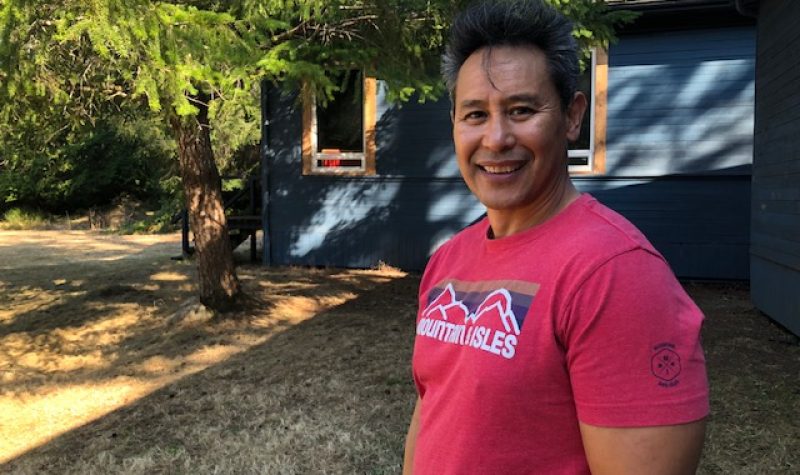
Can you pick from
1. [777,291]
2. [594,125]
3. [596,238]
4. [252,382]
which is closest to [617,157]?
[594,125]

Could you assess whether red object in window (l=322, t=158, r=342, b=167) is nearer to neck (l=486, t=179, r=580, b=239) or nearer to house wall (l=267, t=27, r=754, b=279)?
house wall (l=267, t=27, r=754, b=279)

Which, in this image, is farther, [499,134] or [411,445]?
[411,445]

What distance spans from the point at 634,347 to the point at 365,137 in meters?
9.88

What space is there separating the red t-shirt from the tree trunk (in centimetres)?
609

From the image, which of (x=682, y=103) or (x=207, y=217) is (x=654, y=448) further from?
(x=682, y=103)

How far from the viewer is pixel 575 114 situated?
1.27 metres

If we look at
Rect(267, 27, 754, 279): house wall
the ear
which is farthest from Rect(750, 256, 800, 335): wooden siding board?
the ear

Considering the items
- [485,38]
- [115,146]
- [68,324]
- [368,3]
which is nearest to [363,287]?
[68,324]

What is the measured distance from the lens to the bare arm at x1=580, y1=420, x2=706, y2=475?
3.02 ft

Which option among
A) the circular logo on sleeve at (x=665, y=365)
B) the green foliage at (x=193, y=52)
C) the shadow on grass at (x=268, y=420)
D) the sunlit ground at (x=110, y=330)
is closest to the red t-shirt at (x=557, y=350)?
the circular logo on sleeve at (x=665, y=365)

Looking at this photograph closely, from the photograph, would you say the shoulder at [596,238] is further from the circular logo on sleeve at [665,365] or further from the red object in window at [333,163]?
the red object in window at [333,163]

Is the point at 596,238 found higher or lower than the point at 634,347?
higher

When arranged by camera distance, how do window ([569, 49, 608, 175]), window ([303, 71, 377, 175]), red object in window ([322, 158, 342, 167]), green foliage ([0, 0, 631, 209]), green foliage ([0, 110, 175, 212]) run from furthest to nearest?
1. green foliage ([0, 110, 175, 212])
2. red object in window ([322, 158, 342, 167])
3. window ([303, 71, 377, 175])
4. window ([569, 49, 608, 175])
5. green foliage ([0, 0, 631, 209])

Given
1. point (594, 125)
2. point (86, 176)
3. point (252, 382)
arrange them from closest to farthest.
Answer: point (252, 382) < point (594, 125) < point (86, 176)
